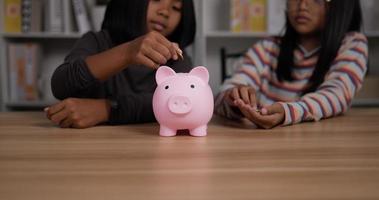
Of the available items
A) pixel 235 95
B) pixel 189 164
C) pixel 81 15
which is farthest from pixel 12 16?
pixel 189 164

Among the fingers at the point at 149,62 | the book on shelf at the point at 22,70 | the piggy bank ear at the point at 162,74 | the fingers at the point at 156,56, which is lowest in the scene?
the book on shelf at the point at 22,70

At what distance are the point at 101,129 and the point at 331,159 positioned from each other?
453 mm

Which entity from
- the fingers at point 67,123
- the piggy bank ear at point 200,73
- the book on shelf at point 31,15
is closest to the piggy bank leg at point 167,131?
the piggy bank ear at point 200,73

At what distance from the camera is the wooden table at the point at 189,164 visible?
0.44m

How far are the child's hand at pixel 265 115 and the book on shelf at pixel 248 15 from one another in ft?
4.74

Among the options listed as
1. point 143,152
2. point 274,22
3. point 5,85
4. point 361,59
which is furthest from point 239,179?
point 5,85

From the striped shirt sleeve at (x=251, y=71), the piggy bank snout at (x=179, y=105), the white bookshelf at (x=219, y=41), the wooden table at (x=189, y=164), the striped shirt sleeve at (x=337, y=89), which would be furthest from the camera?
the white bookshelf at (x=219, y=41)

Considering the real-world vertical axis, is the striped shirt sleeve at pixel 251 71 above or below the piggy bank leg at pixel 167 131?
above

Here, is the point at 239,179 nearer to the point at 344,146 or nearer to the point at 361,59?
the point at 344,146

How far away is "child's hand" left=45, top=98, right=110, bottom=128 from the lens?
34.5 inches

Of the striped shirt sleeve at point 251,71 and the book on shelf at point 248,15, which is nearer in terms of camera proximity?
the striped shirt sleeve at point 251,71

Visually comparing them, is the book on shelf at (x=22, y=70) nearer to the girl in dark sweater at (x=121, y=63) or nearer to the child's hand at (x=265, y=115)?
the girl in dark sweater at (x=121, y=63)

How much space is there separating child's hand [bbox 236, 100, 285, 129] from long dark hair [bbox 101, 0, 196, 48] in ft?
1.46

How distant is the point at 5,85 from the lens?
2326mm
